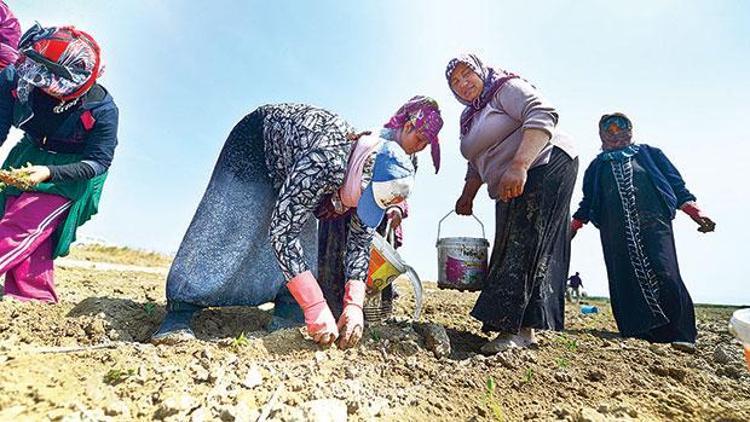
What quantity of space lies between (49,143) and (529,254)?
2706mm

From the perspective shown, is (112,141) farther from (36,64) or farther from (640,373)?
(640,373)

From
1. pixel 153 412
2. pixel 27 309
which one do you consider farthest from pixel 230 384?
pixel 27 309

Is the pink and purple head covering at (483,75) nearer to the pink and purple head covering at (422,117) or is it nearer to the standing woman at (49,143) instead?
the pink and purple head covering at (422,117)

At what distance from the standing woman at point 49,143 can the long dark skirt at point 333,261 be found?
1308 mm

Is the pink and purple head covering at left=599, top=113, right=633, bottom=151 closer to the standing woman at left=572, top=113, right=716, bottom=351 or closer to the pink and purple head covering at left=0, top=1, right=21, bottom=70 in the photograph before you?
the standing woman at left=572, top=113, right=716, bottom=351

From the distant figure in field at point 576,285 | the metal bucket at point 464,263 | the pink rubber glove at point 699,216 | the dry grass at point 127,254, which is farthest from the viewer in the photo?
the dry grass at point 127,254

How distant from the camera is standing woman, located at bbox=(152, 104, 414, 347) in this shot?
7.01 ft

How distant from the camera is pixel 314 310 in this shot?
2.13 meters

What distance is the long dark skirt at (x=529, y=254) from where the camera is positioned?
254cm

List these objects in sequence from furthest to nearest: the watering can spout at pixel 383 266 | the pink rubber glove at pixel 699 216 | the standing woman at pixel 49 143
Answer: the pink rubber glove at pixel 699 216
the watering can spout at pixel 383 266
the standing woman at pixel 49 143

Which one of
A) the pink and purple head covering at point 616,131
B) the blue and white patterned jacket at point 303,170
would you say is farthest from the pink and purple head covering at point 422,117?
the pink and purple head covering at point 616,131

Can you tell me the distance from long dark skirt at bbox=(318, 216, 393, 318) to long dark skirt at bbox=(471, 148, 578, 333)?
2.58ft

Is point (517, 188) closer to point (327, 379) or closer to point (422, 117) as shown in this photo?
point (422, 117)

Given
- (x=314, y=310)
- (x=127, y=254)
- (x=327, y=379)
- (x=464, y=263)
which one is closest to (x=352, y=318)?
(x=314, y=310)
